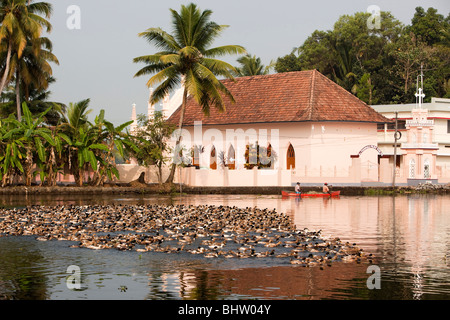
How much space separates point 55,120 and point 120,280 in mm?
42321

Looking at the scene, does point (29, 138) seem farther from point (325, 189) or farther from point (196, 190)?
point (325, 189)

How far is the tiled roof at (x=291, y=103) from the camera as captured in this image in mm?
47594

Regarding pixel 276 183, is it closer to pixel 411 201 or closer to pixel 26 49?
pixel 411 201

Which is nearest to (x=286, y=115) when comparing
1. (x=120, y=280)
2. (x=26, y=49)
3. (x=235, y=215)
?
(x=26, y=49)

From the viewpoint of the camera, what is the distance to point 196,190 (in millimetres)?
43406

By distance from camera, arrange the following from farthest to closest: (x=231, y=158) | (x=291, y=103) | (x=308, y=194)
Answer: (x=231, y=158) < (x=291, y=103) < (x=308, y=194)

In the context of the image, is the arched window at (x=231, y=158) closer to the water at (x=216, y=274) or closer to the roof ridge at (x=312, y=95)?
the roof ridge at (x=312, y=95)

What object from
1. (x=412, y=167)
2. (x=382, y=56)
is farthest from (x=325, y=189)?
(x=382, y=56)

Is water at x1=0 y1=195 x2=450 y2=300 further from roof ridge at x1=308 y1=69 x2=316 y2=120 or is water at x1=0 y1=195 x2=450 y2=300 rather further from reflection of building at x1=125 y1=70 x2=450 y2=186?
roof ridge at x1=308 y1=69 x2=316 y2=120

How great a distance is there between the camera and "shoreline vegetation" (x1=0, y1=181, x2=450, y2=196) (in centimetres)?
3916

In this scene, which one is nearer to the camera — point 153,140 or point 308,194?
point 308,194

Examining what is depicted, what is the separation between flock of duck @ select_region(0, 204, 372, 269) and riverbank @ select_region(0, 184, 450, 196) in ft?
41.8

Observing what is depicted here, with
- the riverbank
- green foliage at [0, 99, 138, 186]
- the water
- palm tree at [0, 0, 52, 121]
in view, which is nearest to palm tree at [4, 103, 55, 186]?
green foliage at [0, 99, 138, 186]

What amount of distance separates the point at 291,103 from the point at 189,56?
35.1ft
